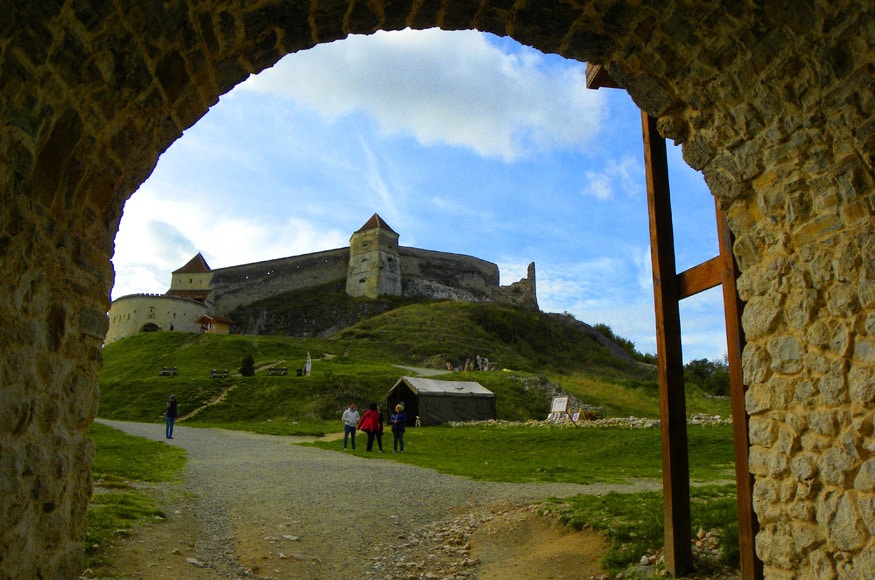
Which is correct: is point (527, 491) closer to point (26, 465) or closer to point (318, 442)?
point (26, 465)

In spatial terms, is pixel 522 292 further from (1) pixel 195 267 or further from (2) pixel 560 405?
(2) pixel 560 405

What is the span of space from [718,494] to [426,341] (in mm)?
43114

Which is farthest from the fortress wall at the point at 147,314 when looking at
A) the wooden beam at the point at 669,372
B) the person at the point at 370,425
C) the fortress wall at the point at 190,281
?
the wooden beam at the point at 669,372

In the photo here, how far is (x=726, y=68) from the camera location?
426cm

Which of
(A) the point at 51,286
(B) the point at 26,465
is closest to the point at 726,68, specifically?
(A) the point at 51,286

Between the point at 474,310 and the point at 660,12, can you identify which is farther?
the point at 474,310

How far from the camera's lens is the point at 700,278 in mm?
5305

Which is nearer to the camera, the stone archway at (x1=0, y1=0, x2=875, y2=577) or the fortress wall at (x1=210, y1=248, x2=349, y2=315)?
the stone archway at (x1=0, y1=0, x2=875, y2=577)

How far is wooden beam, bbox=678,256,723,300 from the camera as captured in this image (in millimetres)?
4989

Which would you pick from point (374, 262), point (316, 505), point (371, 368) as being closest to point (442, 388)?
point (371, 368)

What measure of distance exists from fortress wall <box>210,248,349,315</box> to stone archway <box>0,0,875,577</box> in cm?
7195

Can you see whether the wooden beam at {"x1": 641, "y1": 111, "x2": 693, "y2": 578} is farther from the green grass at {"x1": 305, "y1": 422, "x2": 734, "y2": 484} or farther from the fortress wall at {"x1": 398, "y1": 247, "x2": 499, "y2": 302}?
the fortress wall at {"x1": 398, "y1": 247, "x2": 499, "y2": 302}

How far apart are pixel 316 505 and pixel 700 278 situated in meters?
6.01

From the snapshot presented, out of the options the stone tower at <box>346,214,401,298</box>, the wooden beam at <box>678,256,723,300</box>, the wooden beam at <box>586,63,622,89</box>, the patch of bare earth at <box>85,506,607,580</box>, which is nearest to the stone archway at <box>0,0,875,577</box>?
the wooden beam at <box>678,256,723,300</box>
